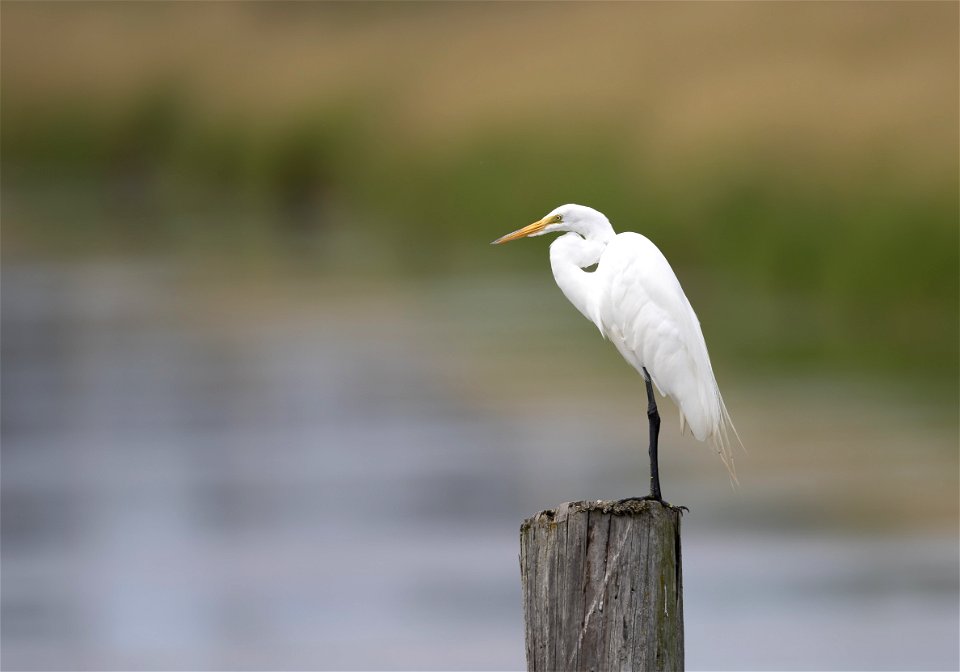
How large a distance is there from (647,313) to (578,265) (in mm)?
217

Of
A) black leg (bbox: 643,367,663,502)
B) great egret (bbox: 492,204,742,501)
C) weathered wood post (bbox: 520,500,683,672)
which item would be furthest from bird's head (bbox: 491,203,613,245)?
weathered wood post (bbox: 520,500,683,672)

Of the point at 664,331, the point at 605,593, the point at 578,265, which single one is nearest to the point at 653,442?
the point at 664,331

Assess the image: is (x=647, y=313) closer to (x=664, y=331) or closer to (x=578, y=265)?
(x=664, y=331)

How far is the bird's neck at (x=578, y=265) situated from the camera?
3.11m

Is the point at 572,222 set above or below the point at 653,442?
above

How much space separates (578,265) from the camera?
314cm

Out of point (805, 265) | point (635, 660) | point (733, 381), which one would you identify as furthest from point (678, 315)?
point (805, 265)

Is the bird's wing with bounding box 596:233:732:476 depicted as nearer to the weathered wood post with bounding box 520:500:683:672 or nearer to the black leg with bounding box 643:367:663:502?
the black leg with bounding box 643:367:663:502

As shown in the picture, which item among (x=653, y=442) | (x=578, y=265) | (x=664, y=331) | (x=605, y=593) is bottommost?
(x=605, y=593)

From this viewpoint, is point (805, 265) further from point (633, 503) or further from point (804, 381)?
point (633, 503)

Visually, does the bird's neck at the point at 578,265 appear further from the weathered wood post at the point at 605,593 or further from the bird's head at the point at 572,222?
the weathered wood post at the point at 605,593

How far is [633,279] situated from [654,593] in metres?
1.12

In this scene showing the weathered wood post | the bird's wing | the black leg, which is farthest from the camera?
the bird's wing

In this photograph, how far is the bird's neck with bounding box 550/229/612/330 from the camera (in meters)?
3.11
